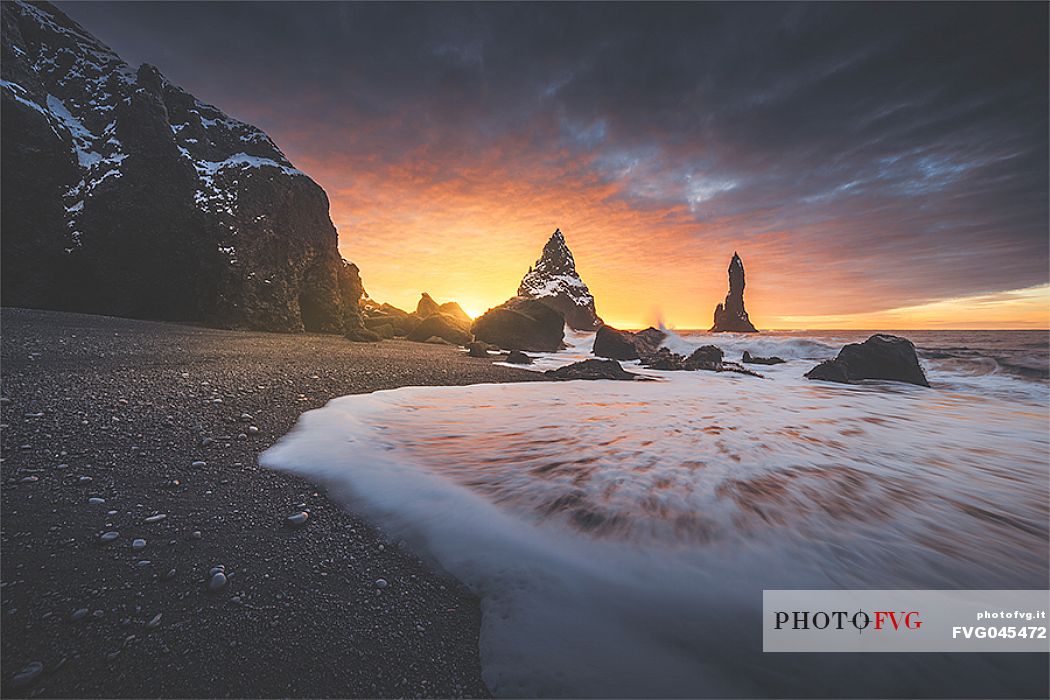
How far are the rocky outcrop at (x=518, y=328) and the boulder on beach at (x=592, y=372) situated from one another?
12217 millimetres

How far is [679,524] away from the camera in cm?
272

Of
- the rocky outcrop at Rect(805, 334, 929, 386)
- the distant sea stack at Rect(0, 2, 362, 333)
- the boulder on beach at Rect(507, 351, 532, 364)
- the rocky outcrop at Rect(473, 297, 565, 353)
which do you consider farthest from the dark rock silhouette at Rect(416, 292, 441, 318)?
the rocky outcrop at Rect(805, 334, 929, 386)

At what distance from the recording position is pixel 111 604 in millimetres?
1679

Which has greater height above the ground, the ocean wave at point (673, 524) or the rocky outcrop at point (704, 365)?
the rocky outcrop at point (704, 365)

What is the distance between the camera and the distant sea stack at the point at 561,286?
252ft

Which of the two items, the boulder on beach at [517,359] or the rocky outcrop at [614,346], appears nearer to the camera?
the boulder on beach at [517,359]

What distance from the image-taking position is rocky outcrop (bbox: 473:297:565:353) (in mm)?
24141

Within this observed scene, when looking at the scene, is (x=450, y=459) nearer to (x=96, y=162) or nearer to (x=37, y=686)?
(x=37, y=686)

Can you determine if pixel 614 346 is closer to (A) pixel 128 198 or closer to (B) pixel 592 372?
(B) pixel 592 372

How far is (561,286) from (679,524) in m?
78.3

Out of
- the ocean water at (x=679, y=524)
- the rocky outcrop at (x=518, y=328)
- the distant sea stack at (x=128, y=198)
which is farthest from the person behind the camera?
the rocky outcrop at (x=518, y=328)

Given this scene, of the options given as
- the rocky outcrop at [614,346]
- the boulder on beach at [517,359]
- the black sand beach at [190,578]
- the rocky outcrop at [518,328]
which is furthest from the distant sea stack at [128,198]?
the rocky outcrop at [614,346]

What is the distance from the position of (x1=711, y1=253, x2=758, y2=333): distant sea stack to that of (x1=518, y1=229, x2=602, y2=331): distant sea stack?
4380 centimetres

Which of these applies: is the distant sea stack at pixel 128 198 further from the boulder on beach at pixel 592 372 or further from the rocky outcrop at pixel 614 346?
the rocky outcrop at pixel 614 346
